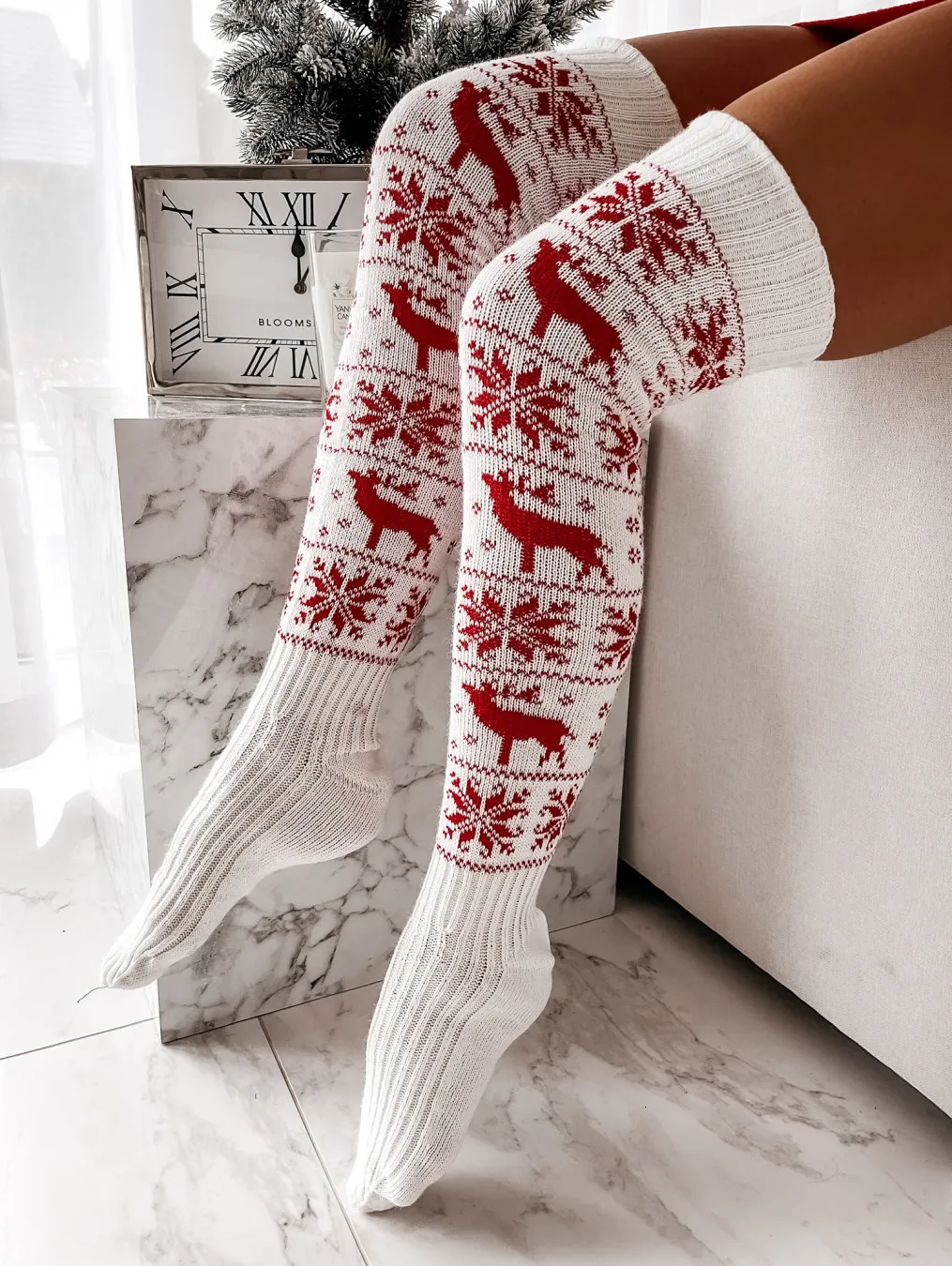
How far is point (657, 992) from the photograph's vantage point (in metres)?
0.84

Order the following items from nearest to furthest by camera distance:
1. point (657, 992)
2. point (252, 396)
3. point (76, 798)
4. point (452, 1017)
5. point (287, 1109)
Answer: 1. point (452, 1017)
2. point (287, 1109)
3. point (657, 992)
4. point (252, 396)
5. point (76, 798)

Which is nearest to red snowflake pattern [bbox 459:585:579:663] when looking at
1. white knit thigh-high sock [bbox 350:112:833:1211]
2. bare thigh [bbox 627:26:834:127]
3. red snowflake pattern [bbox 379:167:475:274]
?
white knit thigh-high sock [bbox 350:112:833:1211]

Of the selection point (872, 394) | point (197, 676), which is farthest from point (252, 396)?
point (872, 394)

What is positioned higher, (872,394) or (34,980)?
(872,394)

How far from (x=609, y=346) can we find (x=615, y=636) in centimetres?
13

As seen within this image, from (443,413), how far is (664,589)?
325 mm

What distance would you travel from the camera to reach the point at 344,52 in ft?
2.99

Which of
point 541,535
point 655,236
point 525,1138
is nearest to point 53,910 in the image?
point 525,1138

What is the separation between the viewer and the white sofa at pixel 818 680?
62 cm

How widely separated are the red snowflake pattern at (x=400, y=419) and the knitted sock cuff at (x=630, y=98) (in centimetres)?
19

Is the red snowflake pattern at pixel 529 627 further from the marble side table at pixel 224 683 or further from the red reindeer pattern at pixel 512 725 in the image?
the marble side table at pixel 224 683

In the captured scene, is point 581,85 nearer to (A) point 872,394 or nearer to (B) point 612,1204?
(A) point 872,394

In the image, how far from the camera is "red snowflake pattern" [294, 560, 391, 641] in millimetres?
571

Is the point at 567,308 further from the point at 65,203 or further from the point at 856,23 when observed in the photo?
the point at 65,203
